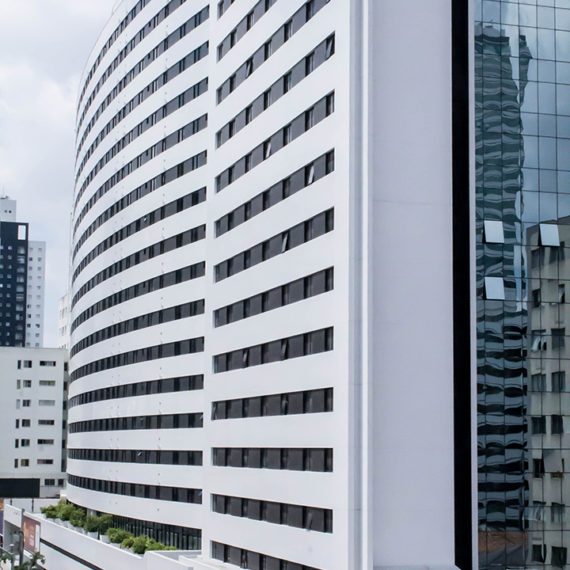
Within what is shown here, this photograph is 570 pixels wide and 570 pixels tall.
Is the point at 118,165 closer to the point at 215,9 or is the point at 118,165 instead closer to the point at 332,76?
the point at 215,9

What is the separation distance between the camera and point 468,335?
3834 centimetres

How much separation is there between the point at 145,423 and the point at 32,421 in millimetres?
54099

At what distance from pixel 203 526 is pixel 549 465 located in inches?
718

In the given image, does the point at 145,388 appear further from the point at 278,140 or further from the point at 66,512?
the point at 278,140

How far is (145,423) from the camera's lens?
67625 mm

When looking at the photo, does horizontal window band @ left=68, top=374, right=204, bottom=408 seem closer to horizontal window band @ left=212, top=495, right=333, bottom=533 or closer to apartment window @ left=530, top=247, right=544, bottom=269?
horizontal window band @ left=212, top=495, right=333, bottom=533

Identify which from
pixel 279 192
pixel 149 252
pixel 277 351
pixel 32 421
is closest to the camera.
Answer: pixel 277 351

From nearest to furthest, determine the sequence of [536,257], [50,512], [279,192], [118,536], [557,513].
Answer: [557,513] → [536,257] → [279,192] → [118,536] → [50,512]

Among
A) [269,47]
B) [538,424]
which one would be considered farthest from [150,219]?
[538,424]

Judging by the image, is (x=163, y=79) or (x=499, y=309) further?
(x=163, y=79)

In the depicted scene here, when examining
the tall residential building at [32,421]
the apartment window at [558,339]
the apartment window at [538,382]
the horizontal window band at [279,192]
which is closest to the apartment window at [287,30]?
the horizontal window band at [279,192]

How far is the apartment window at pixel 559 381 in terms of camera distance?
41031 mm

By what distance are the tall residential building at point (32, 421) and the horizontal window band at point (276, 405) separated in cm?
7097

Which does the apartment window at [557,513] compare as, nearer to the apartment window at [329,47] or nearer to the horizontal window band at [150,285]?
the apartment window at [329,47]
